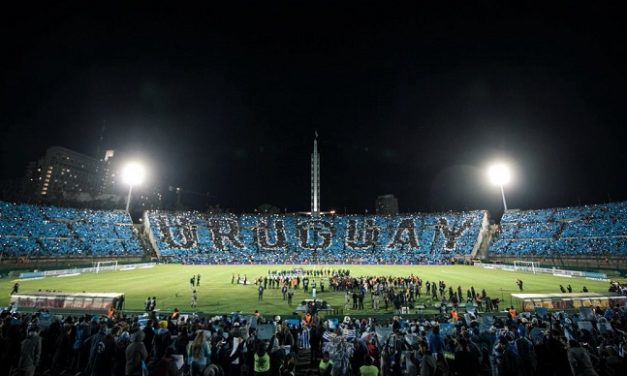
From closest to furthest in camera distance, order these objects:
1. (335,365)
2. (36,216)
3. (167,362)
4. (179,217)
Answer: (167,362) → (335,365) → (36,216) → (179,217)

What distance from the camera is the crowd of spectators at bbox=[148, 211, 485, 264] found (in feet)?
229

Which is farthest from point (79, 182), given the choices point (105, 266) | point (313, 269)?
point (313, 269)

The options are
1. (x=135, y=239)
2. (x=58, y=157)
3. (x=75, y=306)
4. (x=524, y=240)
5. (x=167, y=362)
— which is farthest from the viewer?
(x=58, y=157)

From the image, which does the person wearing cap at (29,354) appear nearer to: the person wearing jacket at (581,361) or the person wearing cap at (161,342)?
the person wearing cap at (161,342)

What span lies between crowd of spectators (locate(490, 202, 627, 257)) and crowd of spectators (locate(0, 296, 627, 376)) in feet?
175

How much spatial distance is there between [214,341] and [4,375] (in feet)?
16.1

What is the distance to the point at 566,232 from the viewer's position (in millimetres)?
60812

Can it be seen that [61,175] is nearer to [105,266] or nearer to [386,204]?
[105,266]

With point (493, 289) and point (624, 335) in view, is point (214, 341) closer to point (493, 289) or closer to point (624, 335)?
point (624, 335)

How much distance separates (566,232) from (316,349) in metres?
70.9

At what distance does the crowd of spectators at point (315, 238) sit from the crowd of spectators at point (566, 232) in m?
7.55

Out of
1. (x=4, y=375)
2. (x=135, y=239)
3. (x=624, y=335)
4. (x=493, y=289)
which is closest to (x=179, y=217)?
(x=135, y=239)

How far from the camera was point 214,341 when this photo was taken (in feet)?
30.1

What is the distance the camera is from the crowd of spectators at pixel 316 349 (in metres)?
6.77
